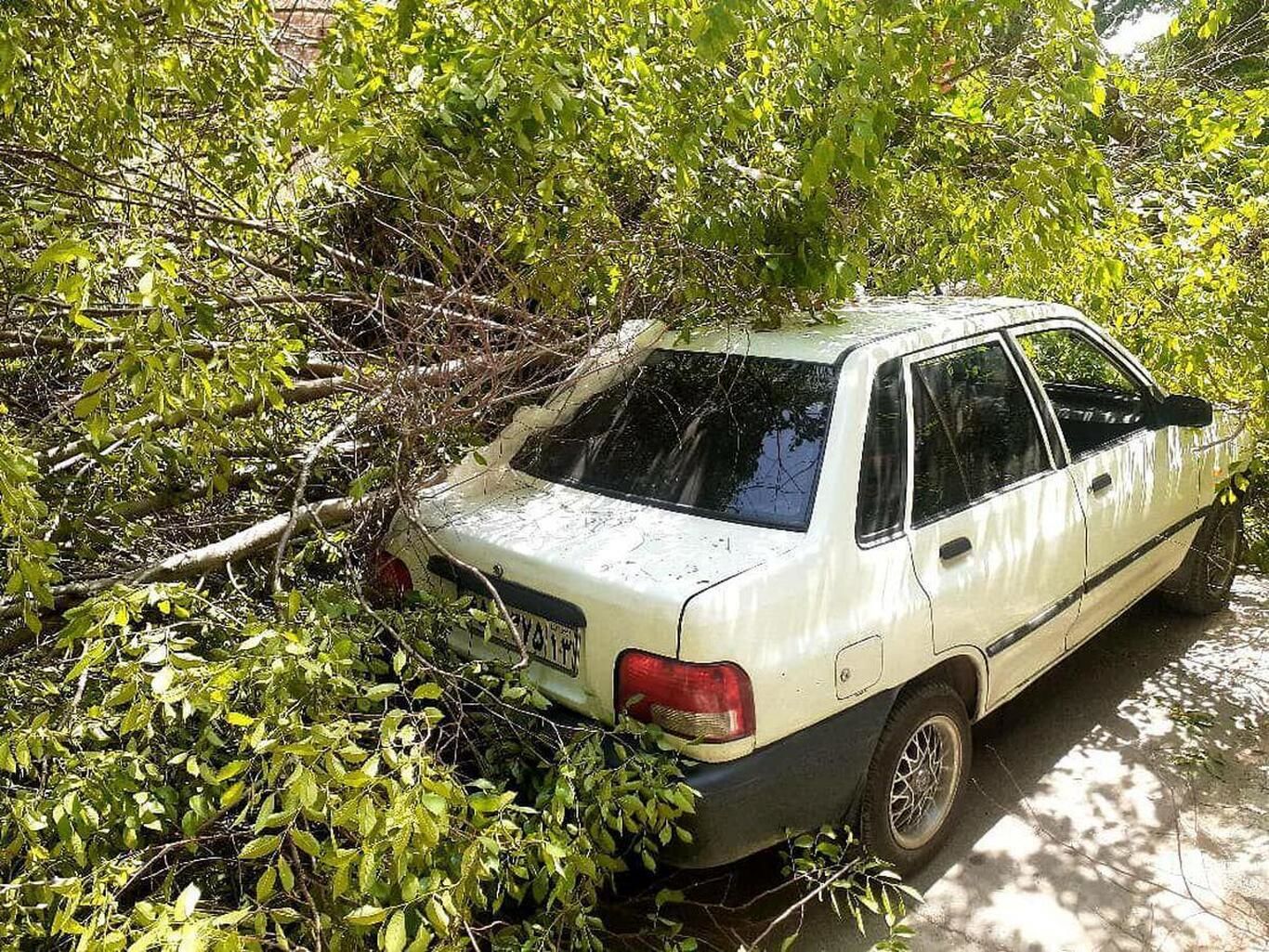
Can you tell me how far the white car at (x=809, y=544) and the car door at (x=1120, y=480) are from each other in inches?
0.7

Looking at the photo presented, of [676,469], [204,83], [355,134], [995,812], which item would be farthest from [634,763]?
[204,83]

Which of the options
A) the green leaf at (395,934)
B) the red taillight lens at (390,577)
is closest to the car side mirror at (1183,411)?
the red taillight lens at (390,577)

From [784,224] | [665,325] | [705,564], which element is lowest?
[705,564]

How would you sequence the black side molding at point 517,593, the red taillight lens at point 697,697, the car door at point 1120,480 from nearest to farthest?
the red taillight lens at point 697,697 < the black side molding at point 517,593 < the car door at point 1120,480

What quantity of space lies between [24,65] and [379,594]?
6.64 ft

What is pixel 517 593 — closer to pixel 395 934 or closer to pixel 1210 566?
pixel 395 934

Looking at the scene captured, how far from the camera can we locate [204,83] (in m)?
3.53

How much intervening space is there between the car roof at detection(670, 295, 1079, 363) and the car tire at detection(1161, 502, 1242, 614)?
165 cm

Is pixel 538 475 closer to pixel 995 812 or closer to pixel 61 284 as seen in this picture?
pixel 61 284

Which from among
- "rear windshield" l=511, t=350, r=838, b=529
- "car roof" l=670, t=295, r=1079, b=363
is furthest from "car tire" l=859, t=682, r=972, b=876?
"car roof" l=670, t=295, r=1079, b=363

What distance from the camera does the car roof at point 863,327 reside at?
10.4ft

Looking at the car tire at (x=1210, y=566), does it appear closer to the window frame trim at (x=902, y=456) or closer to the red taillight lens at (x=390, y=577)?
the window frame trim at (x=902, y=456)

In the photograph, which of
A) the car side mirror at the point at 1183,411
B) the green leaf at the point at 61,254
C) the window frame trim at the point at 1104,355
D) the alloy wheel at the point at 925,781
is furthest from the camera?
the car side mirror at the point at 1183,411

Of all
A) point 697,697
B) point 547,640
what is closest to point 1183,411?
point 697,697
